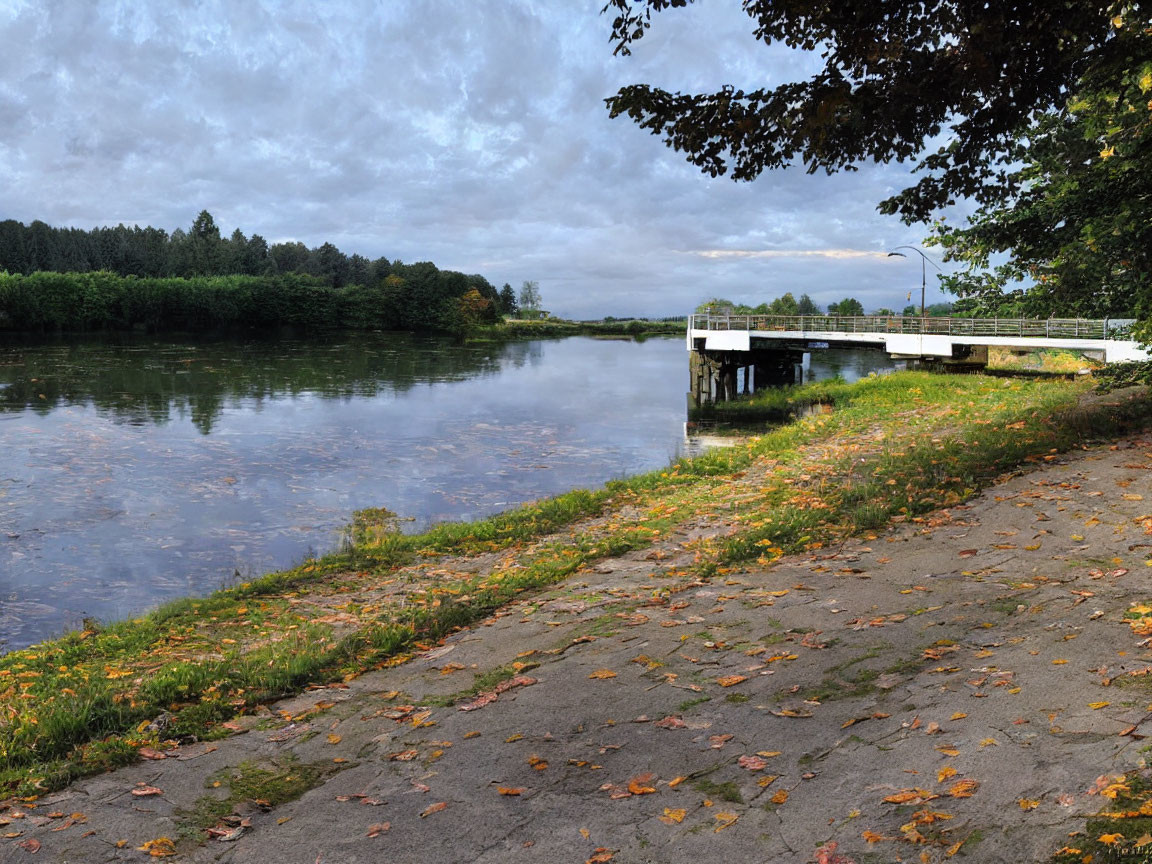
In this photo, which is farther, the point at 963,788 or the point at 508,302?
the point at 508,302

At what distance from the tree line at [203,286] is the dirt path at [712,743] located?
104 metres

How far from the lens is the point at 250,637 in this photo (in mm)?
10031

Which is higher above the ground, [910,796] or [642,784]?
[910,796]

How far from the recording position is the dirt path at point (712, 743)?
4.43 m

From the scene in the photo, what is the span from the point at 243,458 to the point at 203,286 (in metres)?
91.7

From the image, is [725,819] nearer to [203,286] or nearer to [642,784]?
[642,784]

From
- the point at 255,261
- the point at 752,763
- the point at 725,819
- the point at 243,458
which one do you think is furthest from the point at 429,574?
the point at 255,261

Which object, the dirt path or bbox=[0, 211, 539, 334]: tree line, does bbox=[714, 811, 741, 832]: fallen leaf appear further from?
bbox=[0, 211, 539, 334]: tree line

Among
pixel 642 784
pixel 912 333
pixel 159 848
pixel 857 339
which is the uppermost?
pixel 912 333

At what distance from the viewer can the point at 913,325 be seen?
45.8m

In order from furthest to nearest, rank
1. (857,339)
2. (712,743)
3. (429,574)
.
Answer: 1. (857,339)
2. (429,574)
3. (712,743)

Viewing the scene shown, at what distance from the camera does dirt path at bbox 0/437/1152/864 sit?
14.5 ft

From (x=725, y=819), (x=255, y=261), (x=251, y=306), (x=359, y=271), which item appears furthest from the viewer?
(x=359, y=271)

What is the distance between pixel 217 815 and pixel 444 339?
360 ft
